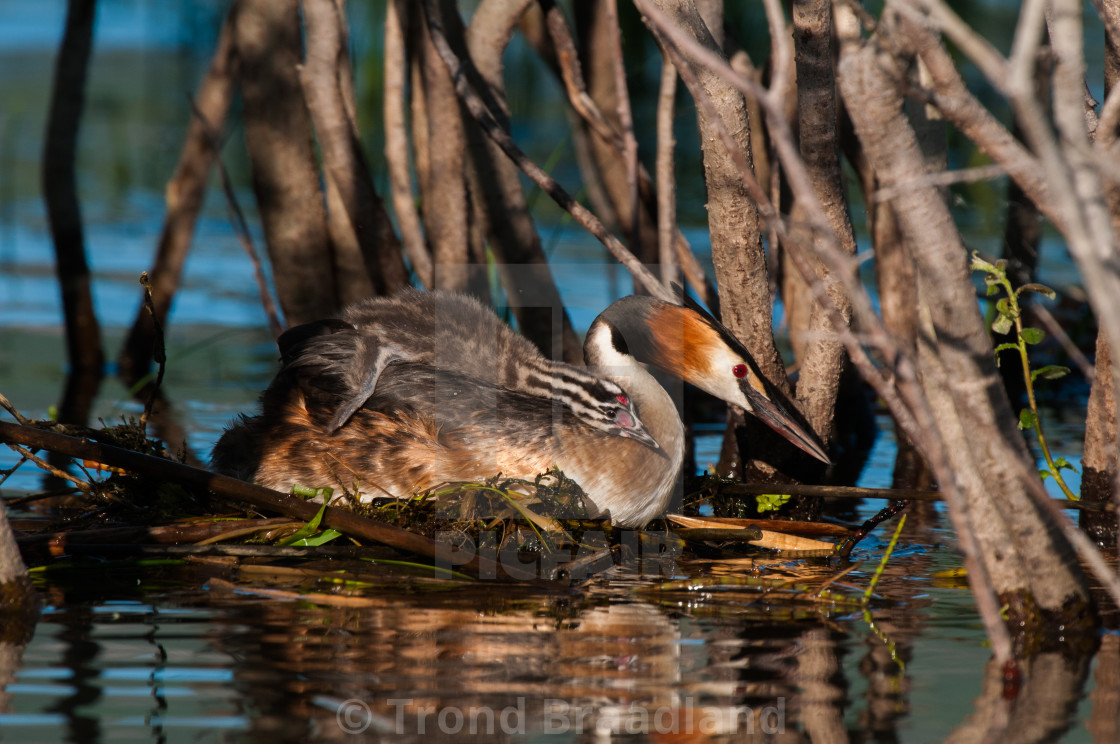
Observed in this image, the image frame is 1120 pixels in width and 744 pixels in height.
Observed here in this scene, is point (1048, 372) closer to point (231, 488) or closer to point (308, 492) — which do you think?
point (308, 492)

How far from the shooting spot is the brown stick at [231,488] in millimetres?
4074

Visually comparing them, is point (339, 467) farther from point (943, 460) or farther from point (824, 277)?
point (943, 460)

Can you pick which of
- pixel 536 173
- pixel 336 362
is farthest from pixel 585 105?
pixel 336 362

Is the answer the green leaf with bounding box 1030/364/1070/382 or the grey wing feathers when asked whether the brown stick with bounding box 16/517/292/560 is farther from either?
the green leaf with bounding box 1030/364/1070/382

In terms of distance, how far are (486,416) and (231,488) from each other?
0.92 meters

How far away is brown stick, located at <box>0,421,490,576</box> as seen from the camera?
4.07 m

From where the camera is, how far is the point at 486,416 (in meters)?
4.57

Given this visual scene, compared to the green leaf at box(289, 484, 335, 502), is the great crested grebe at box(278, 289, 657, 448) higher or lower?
higher

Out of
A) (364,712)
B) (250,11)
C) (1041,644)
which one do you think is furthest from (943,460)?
(250,11)

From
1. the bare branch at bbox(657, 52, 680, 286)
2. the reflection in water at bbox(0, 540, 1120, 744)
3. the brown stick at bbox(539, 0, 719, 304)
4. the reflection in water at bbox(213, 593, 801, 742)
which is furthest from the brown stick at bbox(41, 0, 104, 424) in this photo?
the reflection in water at bbox(213, 593, 801, 742)

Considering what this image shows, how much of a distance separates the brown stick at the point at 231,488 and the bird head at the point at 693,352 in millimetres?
1319

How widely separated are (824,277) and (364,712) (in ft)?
8.21

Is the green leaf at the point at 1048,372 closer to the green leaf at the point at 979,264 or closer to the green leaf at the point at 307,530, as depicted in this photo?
the green leaf at the point at 979,264

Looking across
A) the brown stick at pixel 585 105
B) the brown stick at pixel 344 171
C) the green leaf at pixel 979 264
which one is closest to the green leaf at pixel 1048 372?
the green leaf at pixel 979 264
